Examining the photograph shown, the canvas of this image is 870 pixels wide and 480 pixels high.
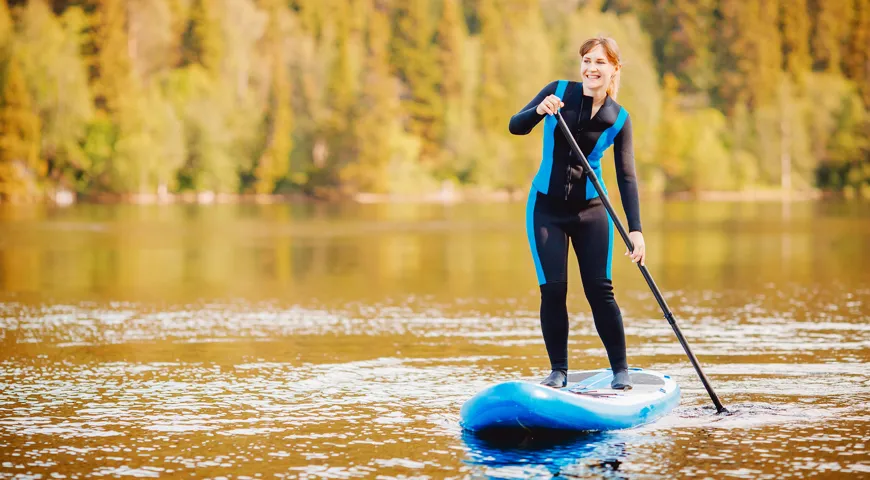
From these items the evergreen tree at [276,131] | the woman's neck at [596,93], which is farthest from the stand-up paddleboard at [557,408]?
the evergreen tree at [276,131]

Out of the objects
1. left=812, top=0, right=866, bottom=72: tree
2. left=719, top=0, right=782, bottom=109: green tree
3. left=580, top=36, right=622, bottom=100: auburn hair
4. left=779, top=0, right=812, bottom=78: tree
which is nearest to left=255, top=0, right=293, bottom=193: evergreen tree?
left=719, top=0, right=782, bottom=109: green tree

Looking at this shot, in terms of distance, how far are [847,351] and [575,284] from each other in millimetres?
9215

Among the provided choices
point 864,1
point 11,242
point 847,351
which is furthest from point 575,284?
point 864,1

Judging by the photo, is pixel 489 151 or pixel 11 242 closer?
pixel 11 242

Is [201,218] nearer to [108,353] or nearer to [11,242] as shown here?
[11,242]

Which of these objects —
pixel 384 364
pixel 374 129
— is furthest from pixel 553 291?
pixel 374 129

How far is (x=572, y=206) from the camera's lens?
8516 millimetres

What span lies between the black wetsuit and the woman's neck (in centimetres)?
3

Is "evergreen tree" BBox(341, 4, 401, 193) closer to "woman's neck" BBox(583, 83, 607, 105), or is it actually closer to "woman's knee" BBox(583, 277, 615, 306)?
"woman's knee" BBox(583, 277, 615, 306)

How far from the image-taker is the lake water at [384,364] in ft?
24.2

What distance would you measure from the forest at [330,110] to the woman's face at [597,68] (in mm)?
72226

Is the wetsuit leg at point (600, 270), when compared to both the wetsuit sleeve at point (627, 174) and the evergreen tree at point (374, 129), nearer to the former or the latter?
the wetsuit sleeve at point (627, 174)

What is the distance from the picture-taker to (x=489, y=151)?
3907 inches

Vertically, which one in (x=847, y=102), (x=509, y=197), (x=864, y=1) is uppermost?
(x=864, y=1)
